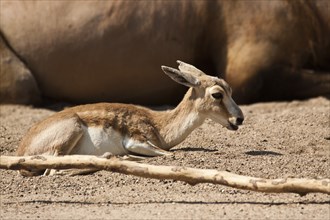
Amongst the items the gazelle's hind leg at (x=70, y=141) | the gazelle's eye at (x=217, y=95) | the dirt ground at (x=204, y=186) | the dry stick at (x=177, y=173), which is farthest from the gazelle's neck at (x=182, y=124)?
the dry stick at (x=177, y=173)

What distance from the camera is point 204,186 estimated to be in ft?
26.1

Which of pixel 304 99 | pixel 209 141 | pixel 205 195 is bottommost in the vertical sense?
pixel 304 99

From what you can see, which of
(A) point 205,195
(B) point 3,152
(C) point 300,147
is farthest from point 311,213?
(B) point 3,152

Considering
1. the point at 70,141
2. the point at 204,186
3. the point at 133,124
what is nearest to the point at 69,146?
the point at 70,141

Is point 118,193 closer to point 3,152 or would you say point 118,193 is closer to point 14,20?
point 3,152

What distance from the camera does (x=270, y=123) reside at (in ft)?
35.7

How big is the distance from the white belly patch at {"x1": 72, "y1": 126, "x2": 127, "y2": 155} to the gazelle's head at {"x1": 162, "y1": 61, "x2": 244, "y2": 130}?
73cm

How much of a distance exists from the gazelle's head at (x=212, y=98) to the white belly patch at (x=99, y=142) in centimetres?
73

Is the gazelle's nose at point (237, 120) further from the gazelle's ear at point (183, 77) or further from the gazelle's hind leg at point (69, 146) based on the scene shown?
the gazelle's hind leg at point (69, 146)

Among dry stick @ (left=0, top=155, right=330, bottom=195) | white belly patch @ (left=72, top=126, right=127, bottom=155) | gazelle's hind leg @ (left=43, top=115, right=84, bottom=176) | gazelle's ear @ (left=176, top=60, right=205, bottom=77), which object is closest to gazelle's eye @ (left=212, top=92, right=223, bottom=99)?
gazelle's ear @ (left=176, top=60, right=205, bottom=77)

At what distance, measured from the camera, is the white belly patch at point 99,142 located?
29.8 feet

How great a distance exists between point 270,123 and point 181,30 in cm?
203

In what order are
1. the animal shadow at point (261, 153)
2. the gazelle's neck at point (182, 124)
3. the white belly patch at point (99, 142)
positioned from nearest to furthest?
the white belly patch at point (99, 142)
the animal shadow at point (261, 153)
the gazelle's neck at point (182, 124)

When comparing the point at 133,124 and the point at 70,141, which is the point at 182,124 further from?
the point at 70,141
